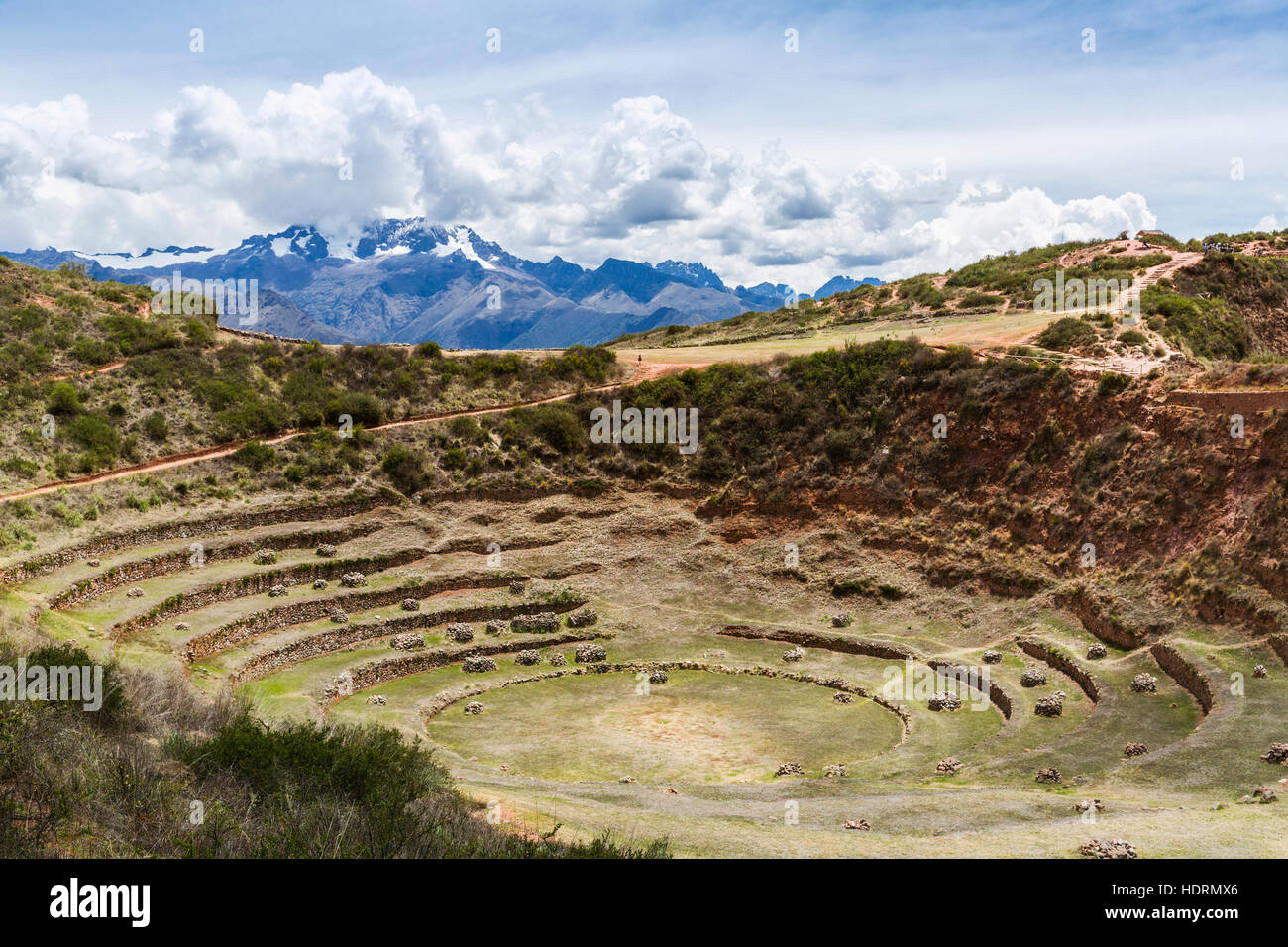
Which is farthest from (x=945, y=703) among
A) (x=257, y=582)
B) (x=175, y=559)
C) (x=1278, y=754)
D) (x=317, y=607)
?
(x=175, y=559)

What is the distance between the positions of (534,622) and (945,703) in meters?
16.2

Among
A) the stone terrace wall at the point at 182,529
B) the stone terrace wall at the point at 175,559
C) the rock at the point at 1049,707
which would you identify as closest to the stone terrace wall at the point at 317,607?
the stone terrace wall at the point at 175,559

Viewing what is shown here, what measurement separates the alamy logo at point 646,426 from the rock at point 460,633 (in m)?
16.3

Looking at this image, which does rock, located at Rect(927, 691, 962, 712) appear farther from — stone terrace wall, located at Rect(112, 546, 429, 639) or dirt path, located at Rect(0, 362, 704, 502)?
dirt path, located at Rect(0, 362, 704, 502)

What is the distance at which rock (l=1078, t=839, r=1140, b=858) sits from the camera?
49.7 feet

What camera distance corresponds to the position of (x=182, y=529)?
128ft

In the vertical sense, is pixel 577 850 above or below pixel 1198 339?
below

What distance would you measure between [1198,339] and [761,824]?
39.0 m

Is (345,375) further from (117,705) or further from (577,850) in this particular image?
(577,850)

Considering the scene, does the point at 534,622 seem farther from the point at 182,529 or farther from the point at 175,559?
the point at 182,529

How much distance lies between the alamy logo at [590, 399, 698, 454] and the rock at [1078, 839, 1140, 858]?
3362cm

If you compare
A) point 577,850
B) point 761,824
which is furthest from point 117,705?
point 761,824

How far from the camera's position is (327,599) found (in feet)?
118
